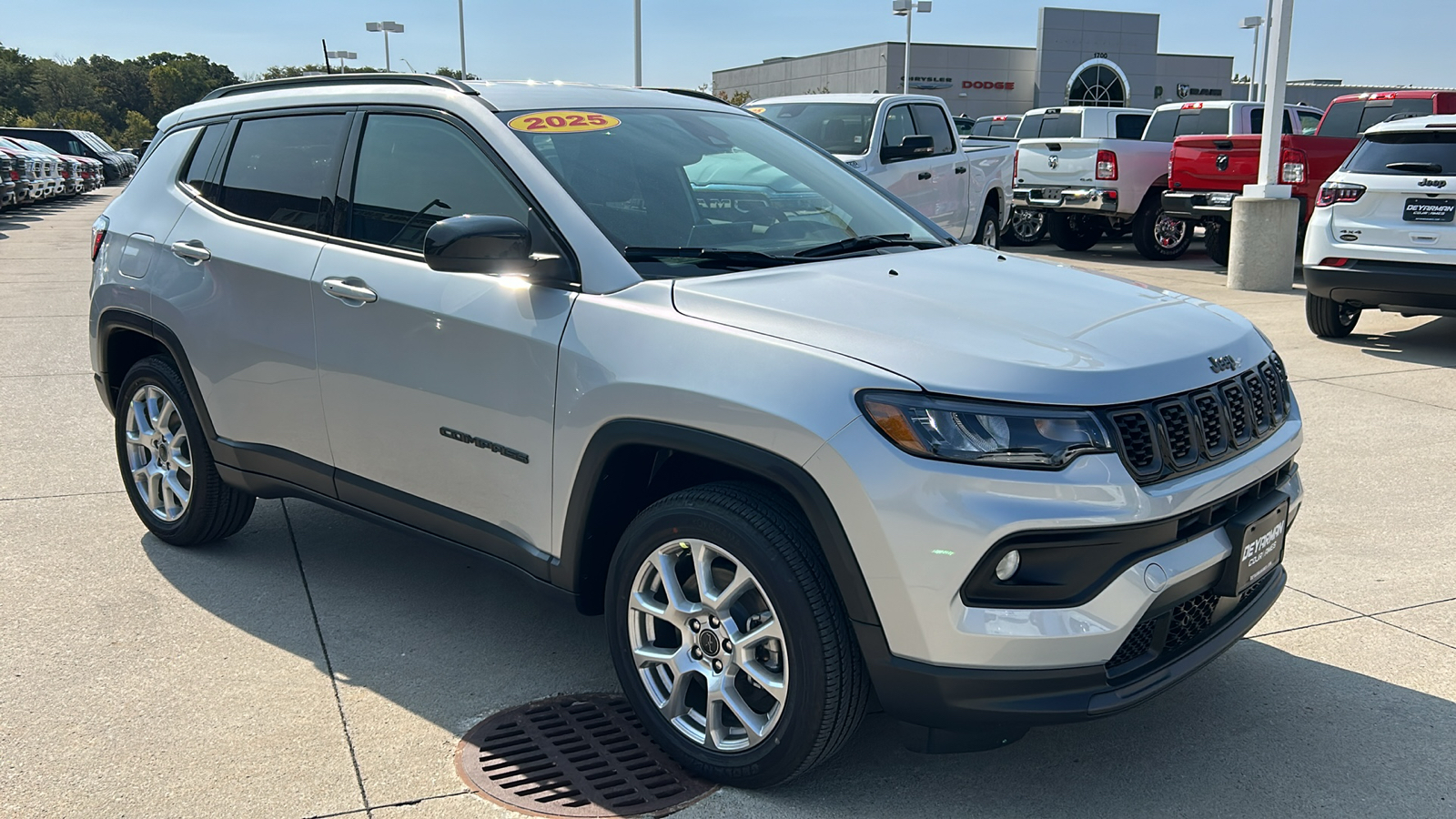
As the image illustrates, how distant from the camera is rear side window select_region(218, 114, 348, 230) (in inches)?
167

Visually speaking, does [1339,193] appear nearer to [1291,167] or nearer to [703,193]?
[1291,167]

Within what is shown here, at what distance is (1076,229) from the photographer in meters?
18.0

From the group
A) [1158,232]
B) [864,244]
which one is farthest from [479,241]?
[1158,232]

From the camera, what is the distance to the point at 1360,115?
14289mm

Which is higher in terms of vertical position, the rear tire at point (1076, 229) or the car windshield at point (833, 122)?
the car windshield at point (833, 122)

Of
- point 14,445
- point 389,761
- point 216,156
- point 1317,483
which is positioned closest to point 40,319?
point 14,445

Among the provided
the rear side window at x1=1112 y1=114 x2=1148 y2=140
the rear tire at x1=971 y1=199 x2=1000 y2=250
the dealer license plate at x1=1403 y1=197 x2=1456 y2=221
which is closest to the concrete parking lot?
the dealer license plate at x1=1403 y1=197 x2=1456 y2=221

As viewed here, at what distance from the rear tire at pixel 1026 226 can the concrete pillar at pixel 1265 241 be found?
4.59 meters

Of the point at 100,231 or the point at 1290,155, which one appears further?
the point at 1290,155

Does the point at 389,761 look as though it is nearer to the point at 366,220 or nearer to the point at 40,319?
the point at 366,220

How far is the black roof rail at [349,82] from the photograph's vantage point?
400cm

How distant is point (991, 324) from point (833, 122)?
Answer: 32.4ft

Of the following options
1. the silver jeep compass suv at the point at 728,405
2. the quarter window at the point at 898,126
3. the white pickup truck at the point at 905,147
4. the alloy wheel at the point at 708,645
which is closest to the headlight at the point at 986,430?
the silver jeep compass suv at the point at 728,405

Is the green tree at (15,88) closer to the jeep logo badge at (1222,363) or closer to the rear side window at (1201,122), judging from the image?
the rear side window at (1201,122)
